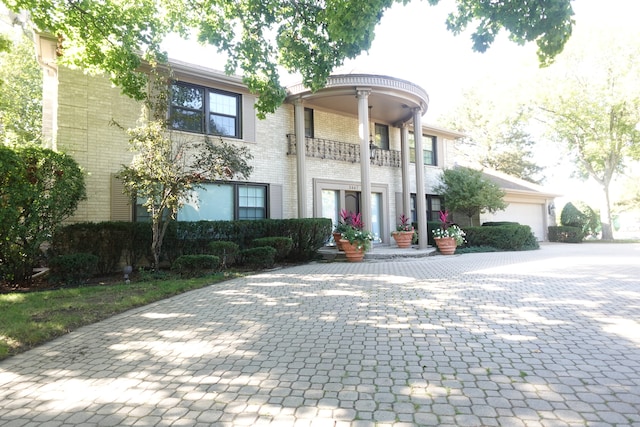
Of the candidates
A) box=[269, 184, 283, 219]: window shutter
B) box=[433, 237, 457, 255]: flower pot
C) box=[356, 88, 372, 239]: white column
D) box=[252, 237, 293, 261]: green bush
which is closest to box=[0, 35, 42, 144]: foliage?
box=[269, 184, 283, 219]: window shutter

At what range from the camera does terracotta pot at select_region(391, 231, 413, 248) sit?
46.8 ft

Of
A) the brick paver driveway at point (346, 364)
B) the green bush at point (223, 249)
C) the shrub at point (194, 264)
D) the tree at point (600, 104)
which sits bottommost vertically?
the brick paver driveway at point (346, 364)

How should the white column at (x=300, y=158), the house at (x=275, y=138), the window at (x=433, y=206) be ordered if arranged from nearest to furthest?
1. the house at (x=275, y=138)
2. the white column at (x=300, y=158)
3. the window at (x=433, y=206)

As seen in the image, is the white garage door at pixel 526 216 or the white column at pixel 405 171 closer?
the white column at pixel 405 171

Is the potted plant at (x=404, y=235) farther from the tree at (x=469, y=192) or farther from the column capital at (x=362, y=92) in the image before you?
the column capital at (x=362, y=92)

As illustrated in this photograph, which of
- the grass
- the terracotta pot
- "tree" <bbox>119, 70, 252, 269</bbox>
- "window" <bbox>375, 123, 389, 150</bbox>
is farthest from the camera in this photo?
"window" <bbox>375, 123, 389, 150</bbox>

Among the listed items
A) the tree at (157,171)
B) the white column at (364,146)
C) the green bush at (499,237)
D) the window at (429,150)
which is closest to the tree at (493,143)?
the window at (429,150)

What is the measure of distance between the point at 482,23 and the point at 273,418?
24.7 feet

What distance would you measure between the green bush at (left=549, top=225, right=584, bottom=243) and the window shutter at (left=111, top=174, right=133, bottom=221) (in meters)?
25.1

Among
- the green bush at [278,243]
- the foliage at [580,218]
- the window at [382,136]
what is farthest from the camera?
the foliage at [580,218]

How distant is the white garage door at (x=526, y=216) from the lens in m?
21.9

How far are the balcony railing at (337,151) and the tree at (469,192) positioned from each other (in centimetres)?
292

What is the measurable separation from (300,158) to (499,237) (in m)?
9.95

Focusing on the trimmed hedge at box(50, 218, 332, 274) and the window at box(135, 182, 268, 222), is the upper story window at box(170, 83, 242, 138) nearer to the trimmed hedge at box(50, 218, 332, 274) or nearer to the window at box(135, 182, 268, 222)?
the window at box(135, 182, 268, 222)
